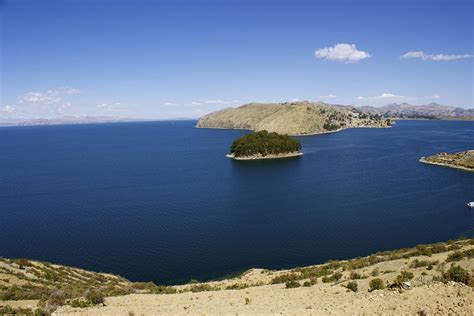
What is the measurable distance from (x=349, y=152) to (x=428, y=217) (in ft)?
359

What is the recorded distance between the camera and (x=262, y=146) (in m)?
170

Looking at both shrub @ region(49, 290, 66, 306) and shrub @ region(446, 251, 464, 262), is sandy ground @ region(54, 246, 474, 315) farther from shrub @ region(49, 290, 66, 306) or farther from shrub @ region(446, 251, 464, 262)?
shrub @ region(446, 251, 464, 262)

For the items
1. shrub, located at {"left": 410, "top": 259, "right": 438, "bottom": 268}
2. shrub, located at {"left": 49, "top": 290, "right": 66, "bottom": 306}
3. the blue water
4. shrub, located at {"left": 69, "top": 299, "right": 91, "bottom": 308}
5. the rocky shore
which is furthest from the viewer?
the rocky shore

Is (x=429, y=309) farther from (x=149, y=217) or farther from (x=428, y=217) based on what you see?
(x=149, y=217)

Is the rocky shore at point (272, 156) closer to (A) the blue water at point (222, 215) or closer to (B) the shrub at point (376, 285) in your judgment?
(A) the blue water at point (222, 215)

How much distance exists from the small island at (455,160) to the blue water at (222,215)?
7.18m

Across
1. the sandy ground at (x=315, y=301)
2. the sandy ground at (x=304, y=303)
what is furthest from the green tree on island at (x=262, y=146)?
the sandy ground at (x=304, y=303)

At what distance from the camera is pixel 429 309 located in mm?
21266

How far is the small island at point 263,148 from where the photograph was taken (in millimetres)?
167125

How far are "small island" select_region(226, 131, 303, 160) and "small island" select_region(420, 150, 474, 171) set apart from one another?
56.9 meters

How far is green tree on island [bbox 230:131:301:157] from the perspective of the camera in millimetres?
167375

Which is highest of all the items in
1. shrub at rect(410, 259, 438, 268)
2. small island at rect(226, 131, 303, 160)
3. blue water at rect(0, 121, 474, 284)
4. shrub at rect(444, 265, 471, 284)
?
small island at rect(226, 131, 303, 160)

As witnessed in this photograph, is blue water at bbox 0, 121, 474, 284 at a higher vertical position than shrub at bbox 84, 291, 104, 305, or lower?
lower

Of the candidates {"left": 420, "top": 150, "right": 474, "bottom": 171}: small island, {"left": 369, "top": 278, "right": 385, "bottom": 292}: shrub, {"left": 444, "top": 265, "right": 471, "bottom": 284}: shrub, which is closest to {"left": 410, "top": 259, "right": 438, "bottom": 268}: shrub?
{"left": 444, "top": 265, "right": 471, "bottom": 284}: shrub
